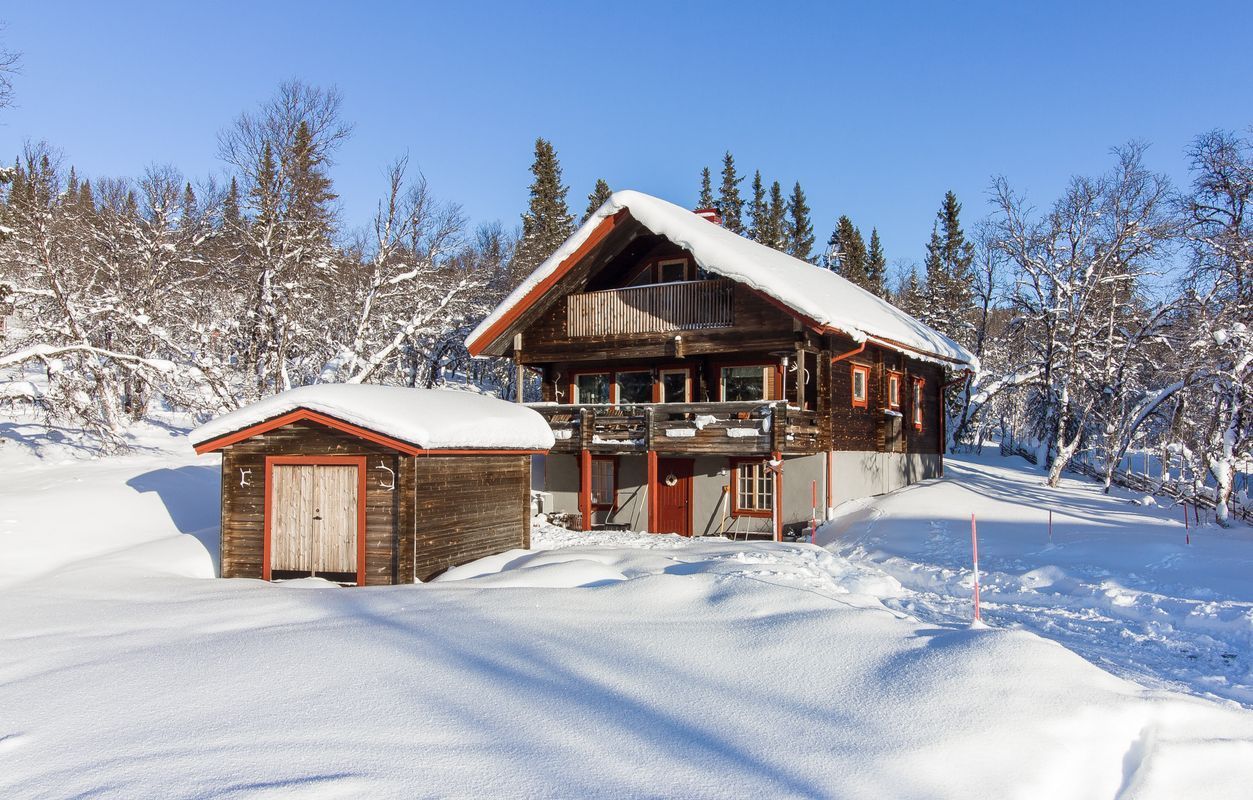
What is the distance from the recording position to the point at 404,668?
23.3 feet

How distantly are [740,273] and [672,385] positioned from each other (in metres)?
4.19

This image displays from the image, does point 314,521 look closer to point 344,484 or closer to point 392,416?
point 344,484

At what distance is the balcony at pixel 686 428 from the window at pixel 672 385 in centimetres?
113

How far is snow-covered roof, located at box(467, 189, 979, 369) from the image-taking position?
59.9 ft

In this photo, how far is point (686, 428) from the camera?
19016mm

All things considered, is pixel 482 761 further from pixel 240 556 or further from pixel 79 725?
pixel 240 556

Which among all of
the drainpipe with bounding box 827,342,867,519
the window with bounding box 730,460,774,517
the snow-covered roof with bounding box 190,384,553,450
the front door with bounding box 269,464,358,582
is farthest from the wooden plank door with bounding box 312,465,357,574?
the drainpipe with bounding box 827,342,867,519

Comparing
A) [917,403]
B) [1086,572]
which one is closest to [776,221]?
[917,403]

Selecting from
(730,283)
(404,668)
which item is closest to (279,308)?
(730,283)

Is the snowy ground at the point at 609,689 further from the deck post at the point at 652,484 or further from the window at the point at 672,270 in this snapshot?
the window at the point at 672,270

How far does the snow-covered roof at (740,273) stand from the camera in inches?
719

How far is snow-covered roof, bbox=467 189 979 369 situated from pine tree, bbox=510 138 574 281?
77.7 feet

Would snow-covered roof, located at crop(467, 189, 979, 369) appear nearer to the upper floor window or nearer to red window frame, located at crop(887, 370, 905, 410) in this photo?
red window frame, located at crop(887, 370, 905, 410)

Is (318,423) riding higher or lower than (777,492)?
higher
